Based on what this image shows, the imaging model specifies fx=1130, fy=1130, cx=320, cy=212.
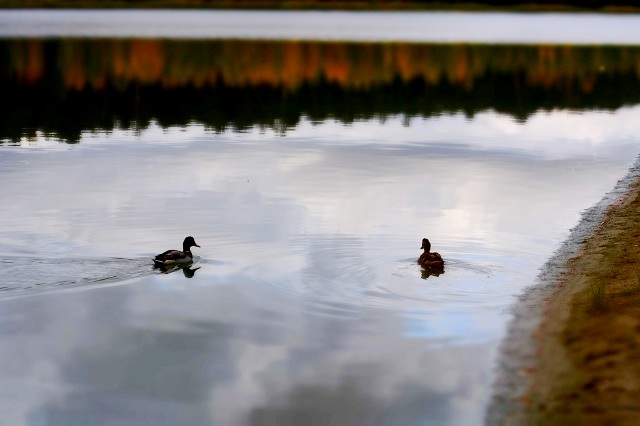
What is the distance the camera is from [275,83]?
48.4 m

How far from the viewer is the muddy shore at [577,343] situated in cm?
1015

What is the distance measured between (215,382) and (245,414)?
2.98 feet

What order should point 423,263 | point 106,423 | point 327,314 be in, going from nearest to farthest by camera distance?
point 106,423
point 327,314
point 423,263

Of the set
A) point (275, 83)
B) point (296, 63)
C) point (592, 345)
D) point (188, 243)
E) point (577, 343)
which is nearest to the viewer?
point (592, 345)

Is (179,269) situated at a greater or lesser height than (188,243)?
lesser

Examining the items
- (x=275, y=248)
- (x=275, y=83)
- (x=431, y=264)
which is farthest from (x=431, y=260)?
(x=275, y=83)

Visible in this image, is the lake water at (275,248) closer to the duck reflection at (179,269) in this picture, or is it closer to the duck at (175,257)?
the duck reflection at (179,269)

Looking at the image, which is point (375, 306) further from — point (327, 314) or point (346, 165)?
point (346, 165)

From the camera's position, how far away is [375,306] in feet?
44.4

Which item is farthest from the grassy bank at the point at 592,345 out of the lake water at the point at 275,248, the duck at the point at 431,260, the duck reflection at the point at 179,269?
the duck reflection at the point at 179,269

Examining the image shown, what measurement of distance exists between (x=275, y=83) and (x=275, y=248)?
32.5m

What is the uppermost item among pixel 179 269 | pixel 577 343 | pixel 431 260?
pixel 431 260

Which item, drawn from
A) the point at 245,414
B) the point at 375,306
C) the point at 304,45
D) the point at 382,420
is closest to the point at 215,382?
the point at 245,414

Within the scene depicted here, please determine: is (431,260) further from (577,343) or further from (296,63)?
(296,63)
